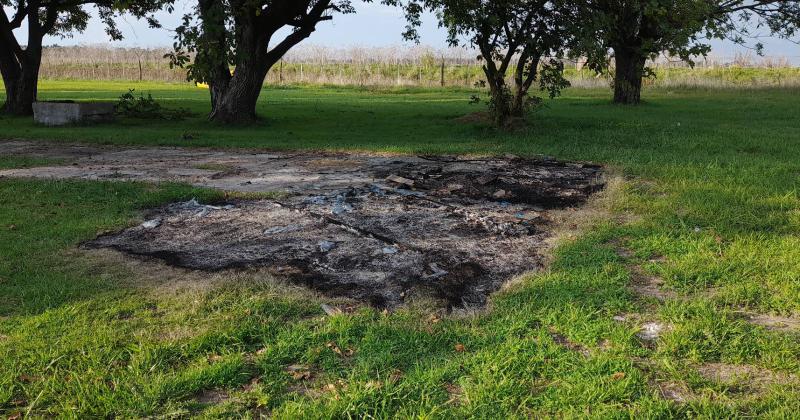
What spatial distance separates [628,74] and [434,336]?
74.2 feet

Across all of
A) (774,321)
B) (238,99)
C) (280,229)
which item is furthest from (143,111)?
(774,321)

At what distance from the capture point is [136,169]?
33.1ft

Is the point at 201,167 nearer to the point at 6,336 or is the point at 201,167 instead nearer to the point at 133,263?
the point at 133,263

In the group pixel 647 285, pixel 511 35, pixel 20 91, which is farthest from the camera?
pixel 20 91

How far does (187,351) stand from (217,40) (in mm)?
11400

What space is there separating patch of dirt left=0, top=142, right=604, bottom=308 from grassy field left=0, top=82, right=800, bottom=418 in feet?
1.09

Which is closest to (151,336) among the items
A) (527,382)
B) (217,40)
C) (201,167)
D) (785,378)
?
(527,382)

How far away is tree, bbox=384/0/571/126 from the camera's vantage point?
13.5 m

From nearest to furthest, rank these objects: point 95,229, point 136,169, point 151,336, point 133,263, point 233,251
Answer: point 151,336 < point 133,263 < point 233,251 < point 95,229 < point 136,169

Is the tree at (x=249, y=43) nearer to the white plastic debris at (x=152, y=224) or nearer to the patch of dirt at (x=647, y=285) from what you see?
the white plastic debris at (x=152, y=224)

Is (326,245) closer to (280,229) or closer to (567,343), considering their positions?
(280,229)

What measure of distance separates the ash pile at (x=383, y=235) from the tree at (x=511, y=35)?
5667 mm

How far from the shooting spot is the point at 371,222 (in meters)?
6.55

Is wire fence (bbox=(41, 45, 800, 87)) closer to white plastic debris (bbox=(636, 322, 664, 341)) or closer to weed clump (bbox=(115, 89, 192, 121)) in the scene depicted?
weed clump (bbox=(115, 89, 192, 121))
